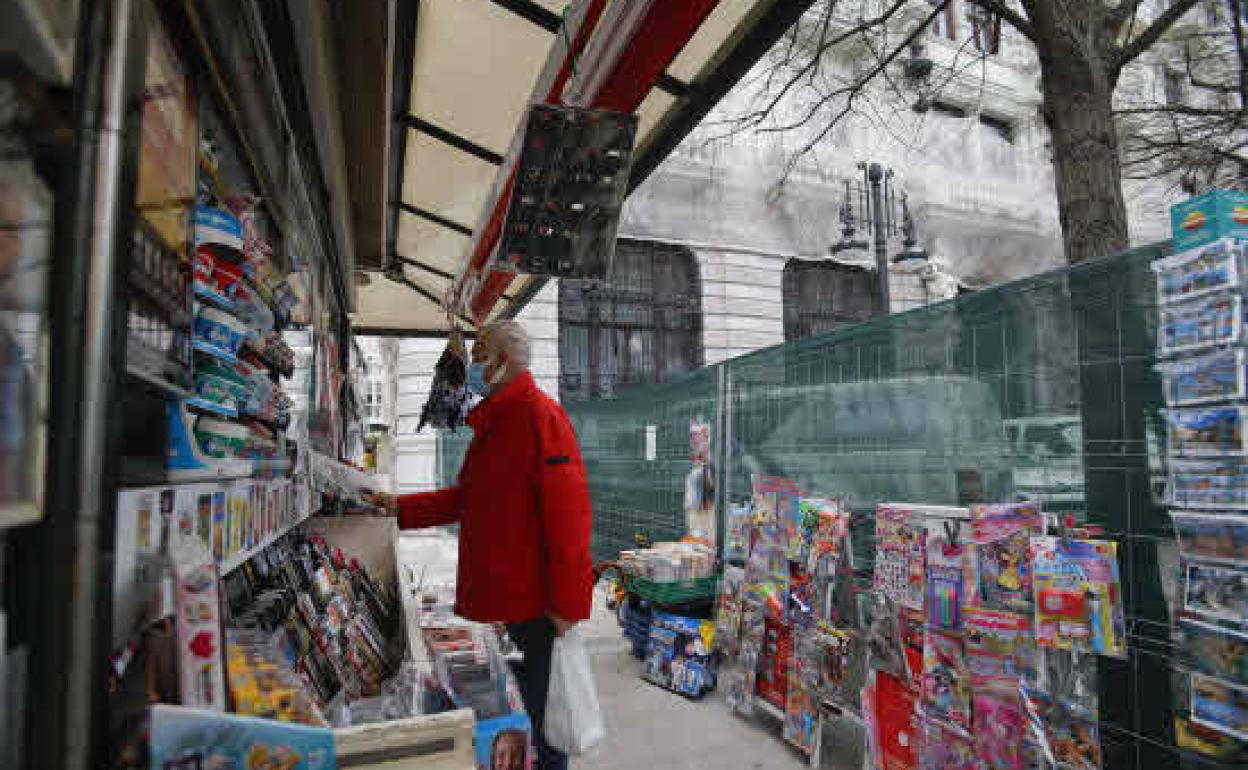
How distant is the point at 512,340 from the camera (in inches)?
103

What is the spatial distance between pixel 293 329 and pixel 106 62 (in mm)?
1758

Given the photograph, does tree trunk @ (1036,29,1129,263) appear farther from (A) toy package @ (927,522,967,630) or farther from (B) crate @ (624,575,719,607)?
(B) crate @ (624,575,719,607)

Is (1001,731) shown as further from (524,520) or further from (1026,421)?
(524,520)

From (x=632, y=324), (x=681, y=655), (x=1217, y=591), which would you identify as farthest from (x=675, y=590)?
(x=632, y=324)

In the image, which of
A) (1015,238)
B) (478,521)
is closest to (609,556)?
(478,521)

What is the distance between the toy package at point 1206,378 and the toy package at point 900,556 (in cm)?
98

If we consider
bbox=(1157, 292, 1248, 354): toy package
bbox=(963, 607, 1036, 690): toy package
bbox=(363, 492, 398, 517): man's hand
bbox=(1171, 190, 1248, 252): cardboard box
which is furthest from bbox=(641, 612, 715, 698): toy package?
bbox=(1171, 190, 1248, 252): cardboard box

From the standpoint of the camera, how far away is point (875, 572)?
2.96 meters

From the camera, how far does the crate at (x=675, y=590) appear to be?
14.8ft

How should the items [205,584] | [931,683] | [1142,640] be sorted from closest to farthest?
1. [205,584]
2. [1142,640]
3. [931,683]

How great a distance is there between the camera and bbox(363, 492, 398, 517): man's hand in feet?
8.46

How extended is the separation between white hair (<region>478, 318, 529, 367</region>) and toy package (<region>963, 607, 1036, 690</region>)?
6.33 ft

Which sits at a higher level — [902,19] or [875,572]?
[902,19]

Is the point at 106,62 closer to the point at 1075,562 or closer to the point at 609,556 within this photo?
the point at 1075,562
